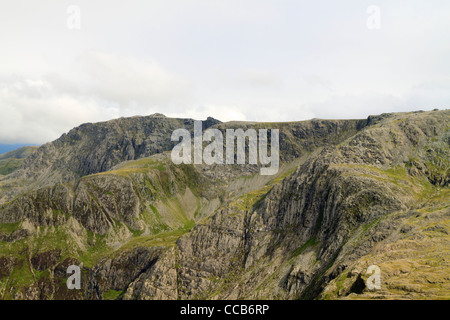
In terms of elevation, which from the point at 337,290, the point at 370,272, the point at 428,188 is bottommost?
the point at 337,290

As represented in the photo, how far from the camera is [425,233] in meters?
118

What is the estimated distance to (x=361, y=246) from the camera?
133250 mm
